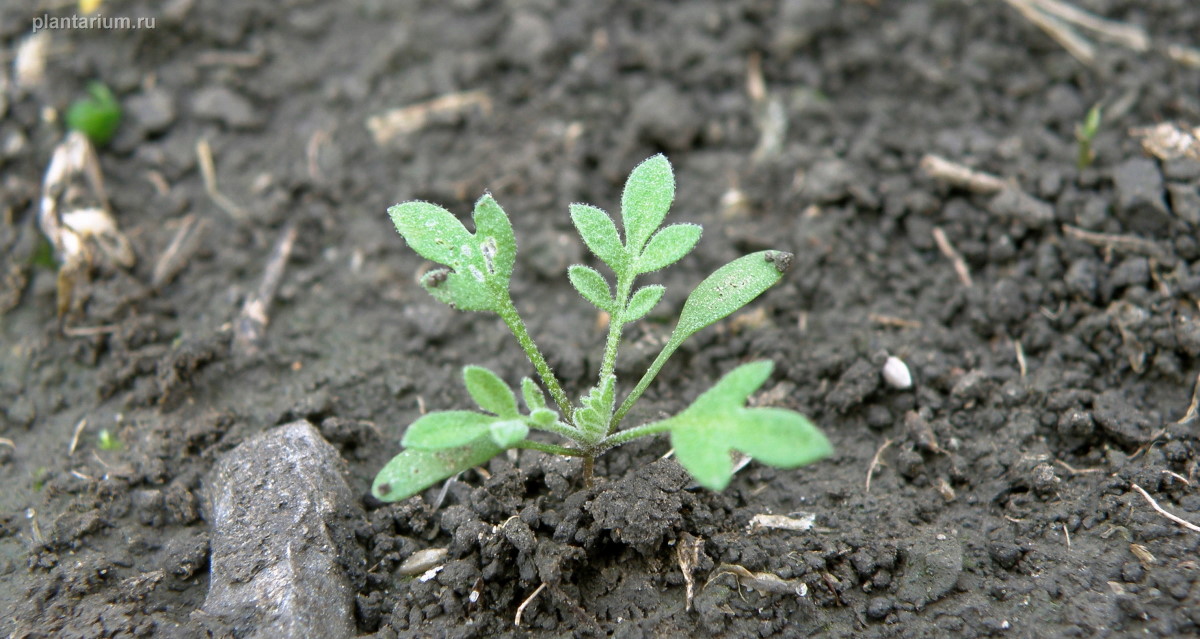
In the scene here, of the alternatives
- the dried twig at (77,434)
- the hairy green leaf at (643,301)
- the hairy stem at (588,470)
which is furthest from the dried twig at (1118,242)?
the dried twig at (77,434)

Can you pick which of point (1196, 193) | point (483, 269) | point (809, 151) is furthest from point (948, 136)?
point (483, 269)

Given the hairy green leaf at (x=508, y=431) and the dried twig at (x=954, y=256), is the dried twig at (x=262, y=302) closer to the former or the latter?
the hairy green leaf at (x=508, y=431)

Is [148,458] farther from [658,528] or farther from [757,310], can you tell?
[757,310]

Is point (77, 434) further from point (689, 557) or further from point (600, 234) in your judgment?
point (689, 557)

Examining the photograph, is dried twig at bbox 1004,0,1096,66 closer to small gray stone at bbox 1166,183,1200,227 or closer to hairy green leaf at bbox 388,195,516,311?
small gray stone at bbox 1166,183,1200,227

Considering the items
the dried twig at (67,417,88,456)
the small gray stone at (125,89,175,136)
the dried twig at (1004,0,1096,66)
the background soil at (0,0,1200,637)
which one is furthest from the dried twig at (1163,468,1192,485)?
the small gray stone at (125,89,175,136)
